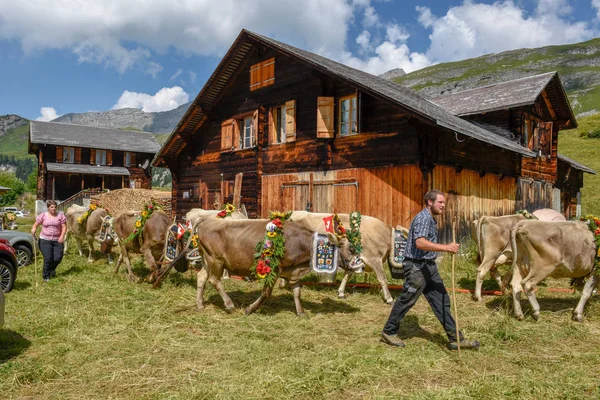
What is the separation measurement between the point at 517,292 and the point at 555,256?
832 millimetres

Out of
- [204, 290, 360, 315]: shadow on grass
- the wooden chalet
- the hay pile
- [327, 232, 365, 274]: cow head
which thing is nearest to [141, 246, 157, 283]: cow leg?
[204, 290, 360, 315]: shadow on grass

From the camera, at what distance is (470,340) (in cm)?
579

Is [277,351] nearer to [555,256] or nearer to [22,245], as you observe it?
[555,256]

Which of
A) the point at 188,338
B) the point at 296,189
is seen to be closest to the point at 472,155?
the point at 296,189

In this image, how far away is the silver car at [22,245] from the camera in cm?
1144

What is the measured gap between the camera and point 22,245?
460 inches

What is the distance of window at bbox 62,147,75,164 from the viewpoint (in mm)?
41000

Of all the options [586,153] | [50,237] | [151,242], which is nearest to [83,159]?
[50,237]

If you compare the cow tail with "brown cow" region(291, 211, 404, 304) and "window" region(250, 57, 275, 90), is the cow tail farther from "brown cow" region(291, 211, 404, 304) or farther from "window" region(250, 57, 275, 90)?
"window" region(250, 57, 275, 90)

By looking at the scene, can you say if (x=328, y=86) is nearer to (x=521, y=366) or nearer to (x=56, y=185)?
(x=521, y=366)

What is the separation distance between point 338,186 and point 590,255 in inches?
332

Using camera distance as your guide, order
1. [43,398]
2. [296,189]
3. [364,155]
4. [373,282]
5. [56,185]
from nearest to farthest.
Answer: [43,398] < [373,282] < [364,155] < [296,189] < [56,185]

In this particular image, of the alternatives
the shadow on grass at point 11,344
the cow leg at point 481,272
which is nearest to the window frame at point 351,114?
the cow leg at point 481,272

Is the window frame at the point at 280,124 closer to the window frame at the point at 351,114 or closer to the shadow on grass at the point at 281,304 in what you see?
the window frame at the point at 351,114
